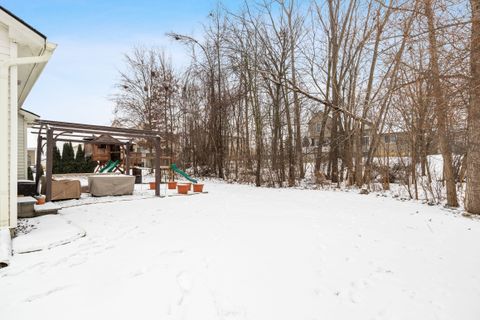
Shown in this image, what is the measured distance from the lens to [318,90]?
40.0 ft

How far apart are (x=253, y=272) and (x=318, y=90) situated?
35.6 ft

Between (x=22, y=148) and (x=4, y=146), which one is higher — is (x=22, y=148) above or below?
above

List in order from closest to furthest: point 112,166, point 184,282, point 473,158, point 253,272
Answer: point 184,282, point 253,272, point 473,158, point 112,166

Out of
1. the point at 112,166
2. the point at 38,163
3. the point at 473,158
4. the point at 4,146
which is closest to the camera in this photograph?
the point at 4,146

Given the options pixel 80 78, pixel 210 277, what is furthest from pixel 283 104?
pixel 80 78

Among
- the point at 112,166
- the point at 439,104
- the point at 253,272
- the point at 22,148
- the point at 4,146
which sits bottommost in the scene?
the point at 253,272

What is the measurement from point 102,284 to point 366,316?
243 cm

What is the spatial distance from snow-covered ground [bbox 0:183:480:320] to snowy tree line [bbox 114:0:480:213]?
3165 mm

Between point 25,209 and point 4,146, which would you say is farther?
point 25,209

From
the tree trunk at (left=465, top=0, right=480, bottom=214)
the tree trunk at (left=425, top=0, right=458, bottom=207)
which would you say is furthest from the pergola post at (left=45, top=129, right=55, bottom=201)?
the tree trunk at (left=465, top=0, right=480, bottom=214)

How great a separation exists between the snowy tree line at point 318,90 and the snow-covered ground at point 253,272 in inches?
125

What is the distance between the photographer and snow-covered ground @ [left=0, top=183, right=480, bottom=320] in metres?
2.26

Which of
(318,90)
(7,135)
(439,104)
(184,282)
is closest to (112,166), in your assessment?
(7,135)

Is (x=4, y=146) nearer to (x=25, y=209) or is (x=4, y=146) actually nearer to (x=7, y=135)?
(x=7, y=135)
